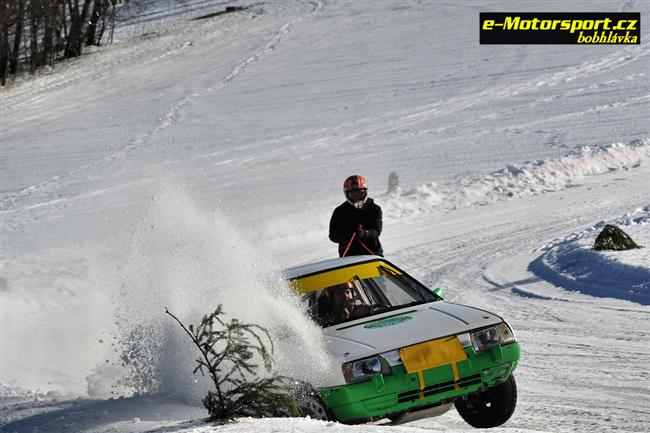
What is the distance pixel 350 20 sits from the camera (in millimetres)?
52969

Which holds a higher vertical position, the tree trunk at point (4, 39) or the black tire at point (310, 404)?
the tree trunk at point (4, 39)

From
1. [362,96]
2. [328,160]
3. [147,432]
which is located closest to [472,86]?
[362,96]

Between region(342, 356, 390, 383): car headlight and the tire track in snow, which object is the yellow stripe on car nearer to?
region(342, 356, 390, 383): car headlight

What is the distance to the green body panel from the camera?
Answer: 703 centimetres

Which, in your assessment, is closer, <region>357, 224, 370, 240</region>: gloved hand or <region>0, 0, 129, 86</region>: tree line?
<region>357, 224, 370, 240</region>: gloved hand

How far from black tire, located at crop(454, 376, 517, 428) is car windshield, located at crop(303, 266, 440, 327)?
0.98 meters

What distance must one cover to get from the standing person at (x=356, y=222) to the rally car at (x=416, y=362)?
2.75m

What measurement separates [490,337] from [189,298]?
3.00 m

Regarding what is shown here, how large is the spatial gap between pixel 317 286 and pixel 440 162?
19.5m

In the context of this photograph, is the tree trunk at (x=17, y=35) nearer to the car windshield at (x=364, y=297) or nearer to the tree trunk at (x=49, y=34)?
the tree trunk at (x=49, y=34)

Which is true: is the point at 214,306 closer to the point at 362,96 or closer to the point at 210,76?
the point at 362,96

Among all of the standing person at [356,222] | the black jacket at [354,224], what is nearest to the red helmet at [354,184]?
the standing person at [356,222]
